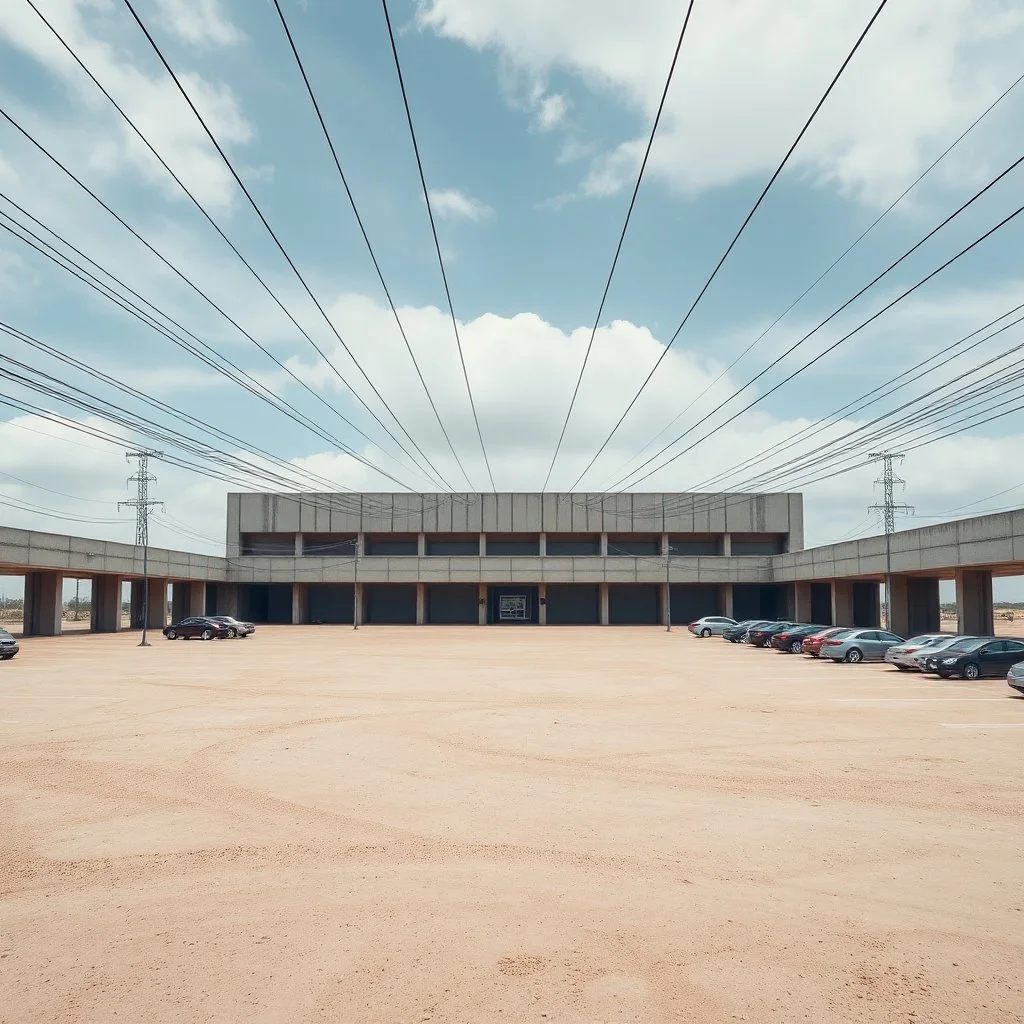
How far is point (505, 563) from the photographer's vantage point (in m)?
77.0

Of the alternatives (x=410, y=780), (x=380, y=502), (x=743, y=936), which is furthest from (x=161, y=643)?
(x=743, y=936)

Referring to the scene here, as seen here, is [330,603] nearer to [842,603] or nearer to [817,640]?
[842,603]

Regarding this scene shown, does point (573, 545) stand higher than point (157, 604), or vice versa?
point (573, 545)

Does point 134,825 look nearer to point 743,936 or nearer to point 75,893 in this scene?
point 75,893

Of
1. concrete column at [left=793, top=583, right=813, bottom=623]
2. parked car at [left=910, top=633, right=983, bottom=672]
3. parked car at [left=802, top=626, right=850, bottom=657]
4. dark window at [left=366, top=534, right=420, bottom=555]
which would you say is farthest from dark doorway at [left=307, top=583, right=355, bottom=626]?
parked car at [left=910, top=633, right=983, bottom=672]

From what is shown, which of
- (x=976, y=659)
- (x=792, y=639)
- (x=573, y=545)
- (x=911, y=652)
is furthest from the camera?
(x=573, y=545)

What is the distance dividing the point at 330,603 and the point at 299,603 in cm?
412

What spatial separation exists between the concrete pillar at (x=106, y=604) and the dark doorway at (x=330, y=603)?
2090cm

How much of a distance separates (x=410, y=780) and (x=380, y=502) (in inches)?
2715

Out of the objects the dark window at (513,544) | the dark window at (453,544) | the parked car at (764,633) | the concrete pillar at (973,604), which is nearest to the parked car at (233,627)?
the dark window at (453,544)

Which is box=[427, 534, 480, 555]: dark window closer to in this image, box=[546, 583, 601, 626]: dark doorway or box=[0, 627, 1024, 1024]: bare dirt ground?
box=[546, 583, 601, 626]: dark doorway

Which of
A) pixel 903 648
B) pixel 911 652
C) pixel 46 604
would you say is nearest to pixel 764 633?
pixel 903 648

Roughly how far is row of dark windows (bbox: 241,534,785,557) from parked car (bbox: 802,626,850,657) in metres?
43.0

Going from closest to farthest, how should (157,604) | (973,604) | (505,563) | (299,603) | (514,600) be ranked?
1. (973,604)
2. (157,604)
3. (505,563)
4. (299,603)
5. (514,600)
